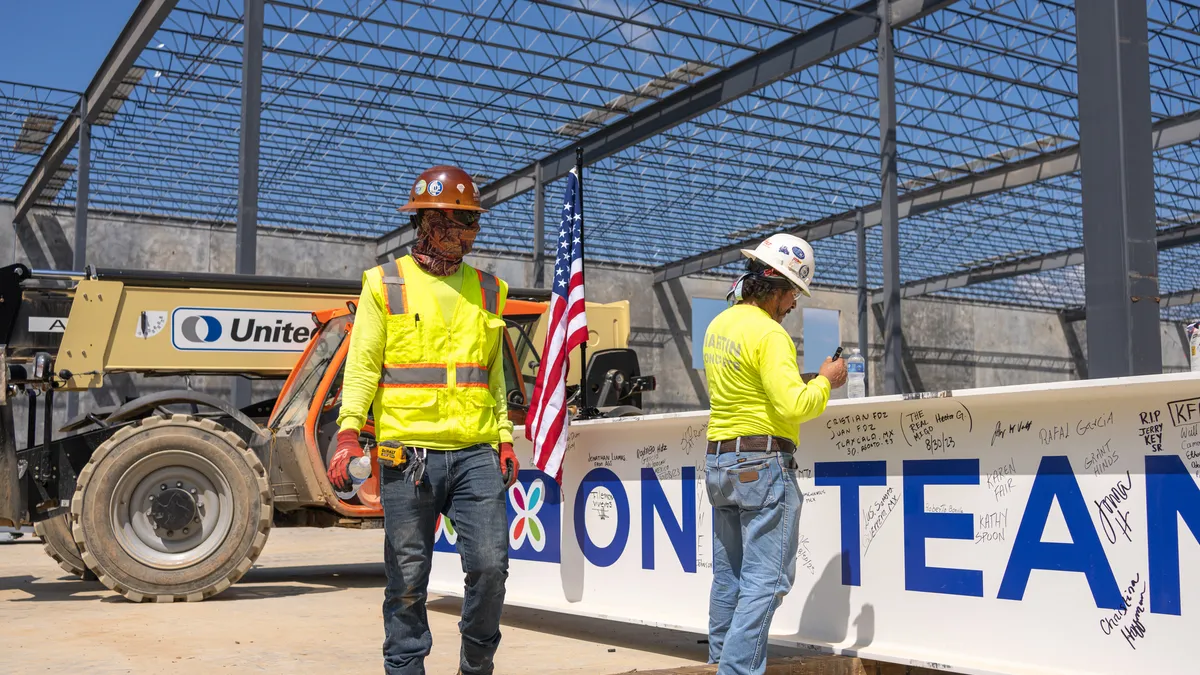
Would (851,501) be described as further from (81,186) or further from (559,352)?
(81,186)

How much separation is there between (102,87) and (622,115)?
1024cm

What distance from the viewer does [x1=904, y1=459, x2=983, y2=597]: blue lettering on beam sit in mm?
5180

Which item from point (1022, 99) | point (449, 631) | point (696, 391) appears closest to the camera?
point (449, 631)

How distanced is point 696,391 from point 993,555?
35.0 m

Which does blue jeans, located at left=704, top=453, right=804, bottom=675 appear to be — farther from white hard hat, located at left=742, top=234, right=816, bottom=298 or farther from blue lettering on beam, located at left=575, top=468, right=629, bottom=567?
blue lettering on beam, located at left=575, top=468, right=629, bottom=567

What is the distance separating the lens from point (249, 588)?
10070 mm

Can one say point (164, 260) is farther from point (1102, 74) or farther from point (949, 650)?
point (949, 650)

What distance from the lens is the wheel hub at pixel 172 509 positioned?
937 centimetres

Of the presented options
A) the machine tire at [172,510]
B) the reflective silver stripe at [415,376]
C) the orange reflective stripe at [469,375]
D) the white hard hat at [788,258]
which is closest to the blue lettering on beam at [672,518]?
the white hard hat at [788,258]

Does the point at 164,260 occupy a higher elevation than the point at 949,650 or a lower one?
higher

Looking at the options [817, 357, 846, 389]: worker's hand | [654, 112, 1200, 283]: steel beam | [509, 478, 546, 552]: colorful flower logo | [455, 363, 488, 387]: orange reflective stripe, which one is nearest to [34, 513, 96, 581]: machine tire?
[509, 478, 546, 552]: colorful flower logo

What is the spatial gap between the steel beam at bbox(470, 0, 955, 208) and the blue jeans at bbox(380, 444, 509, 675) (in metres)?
15.4

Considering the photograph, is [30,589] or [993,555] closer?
[993,555]

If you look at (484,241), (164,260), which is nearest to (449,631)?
(164,260)
